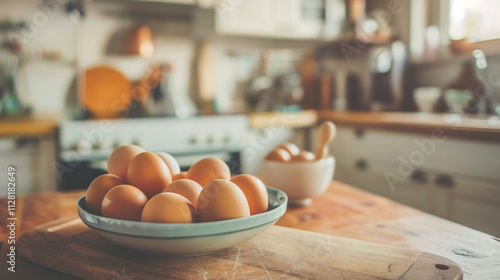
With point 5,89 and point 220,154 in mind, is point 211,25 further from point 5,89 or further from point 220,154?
point 5,89

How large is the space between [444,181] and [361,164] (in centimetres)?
56

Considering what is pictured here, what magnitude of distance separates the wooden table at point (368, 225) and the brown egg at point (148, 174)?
0.54ft

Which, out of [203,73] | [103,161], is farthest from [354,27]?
[103,161]

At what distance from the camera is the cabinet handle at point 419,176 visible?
1.79 m

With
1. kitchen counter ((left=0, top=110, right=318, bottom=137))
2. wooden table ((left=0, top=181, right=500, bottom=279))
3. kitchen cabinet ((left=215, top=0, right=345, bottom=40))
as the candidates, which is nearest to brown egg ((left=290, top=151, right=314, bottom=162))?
wooden table ((left=0, top=181, right=500, bottom=279))

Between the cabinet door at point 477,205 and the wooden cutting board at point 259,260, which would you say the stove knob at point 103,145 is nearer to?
the wooden cutting board at point 259,260

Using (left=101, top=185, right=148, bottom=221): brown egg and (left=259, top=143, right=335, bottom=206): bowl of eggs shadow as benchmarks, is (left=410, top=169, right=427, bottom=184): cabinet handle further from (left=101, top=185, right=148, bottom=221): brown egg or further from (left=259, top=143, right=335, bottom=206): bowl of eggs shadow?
(left=101, top=185, right=148, bottom=221): brown egg

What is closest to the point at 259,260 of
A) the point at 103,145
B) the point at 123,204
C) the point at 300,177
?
the point at 123,204

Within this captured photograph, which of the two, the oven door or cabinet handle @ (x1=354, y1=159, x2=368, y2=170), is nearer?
the oven door

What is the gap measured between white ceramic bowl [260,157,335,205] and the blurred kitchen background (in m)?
0.97

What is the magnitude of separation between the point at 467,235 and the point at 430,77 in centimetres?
210

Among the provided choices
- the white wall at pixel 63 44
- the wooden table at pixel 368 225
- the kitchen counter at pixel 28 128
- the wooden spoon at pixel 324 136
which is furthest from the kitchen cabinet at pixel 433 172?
the kitchen counter at pixel 28 128

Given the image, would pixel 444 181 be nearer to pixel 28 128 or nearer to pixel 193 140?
pixel 193 140

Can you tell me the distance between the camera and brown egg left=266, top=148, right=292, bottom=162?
87 cm
